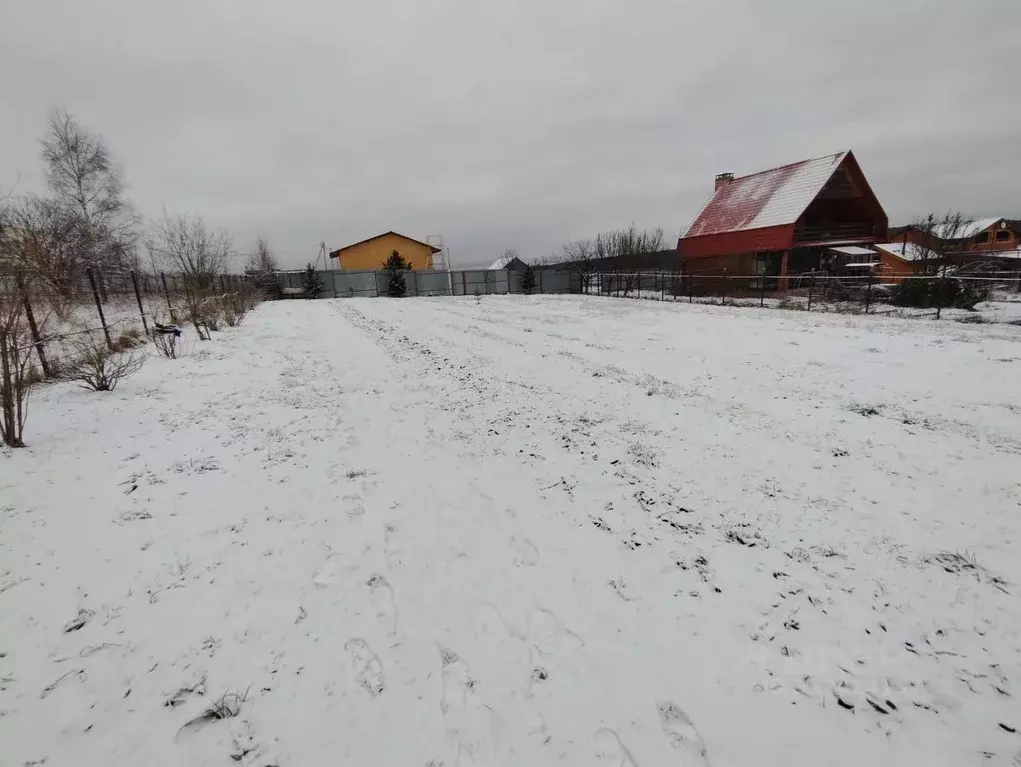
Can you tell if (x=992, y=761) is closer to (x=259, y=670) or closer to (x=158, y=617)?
(x=259, y=670)

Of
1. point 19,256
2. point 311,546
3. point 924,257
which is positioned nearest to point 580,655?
point 311,546

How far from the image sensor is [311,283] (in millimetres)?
31844

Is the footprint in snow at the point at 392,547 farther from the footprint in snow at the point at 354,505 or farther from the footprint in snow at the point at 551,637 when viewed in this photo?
the footprint in snow at the point at 551,637

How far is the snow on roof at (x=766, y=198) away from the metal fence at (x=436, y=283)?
1018 cm

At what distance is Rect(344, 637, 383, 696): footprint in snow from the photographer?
213 cm

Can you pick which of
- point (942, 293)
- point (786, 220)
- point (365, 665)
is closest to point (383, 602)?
point (365, 665)

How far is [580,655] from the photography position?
2.27 metres

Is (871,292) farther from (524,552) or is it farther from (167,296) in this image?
(167,296)

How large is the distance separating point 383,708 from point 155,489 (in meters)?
3.27

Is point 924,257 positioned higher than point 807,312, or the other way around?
point 924,257

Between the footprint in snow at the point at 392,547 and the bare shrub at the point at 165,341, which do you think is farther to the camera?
the bare shrub at the point at 165,341

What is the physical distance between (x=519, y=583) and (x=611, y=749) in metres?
1.05

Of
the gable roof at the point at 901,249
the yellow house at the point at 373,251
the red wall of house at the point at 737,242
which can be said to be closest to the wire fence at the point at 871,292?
the red wall of house at the point at 737,242

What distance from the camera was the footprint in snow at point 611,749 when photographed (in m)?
1.79
